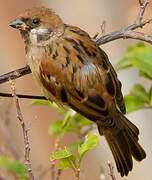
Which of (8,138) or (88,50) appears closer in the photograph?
(88,50)

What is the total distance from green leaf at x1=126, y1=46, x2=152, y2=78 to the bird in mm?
340

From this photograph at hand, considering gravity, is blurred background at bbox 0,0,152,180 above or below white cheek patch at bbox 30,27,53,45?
below

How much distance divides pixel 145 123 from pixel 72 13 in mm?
1432

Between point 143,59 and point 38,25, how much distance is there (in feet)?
2.20

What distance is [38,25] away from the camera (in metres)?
2.71

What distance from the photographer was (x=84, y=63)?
261 centimetres

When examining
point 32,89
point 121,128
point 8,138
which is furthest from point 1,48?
point 121,128

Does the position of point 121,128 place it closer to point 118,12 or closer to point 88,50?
point 88,50

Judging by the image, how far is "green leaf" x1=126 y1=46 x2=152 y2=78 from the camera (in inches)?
89.7

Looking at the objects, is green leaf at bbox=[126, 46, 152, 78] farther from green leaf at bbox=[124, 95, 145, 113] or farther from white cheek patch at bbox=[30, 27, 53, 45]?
white cheek patch at bbox=[30, 27, 53, 45]

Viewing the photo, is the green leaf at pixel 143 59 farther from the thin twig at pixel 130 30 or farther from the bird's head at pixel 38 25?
the bird's head at pixel 38 25

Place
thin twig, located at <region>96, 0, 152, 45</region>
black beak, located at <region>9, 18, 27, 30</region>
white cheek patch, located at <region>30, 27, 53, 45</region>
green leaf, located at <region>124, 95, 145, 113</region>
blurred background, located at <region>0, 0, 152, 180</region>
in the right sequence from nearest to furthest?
1. thin twig, located at <region>96, 0, 152, 45</region>
2. green leaf, located at <region>124, 95, 145, 113</region>
3. black beak, located at <region>9, 18, 27, 30</region>
4. white cheek patch, located at <region>30, 27, 53, 45</region>
5. blurred background, located at <region>0, 0, 152, 180</region>

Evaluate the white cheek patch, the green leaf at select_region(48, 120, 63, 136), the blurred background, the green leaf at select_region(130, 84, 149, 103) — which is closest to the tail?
the green leaf at select_region(48, 120, 63, 136)

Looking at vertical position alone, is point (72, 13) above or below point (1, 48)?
above
